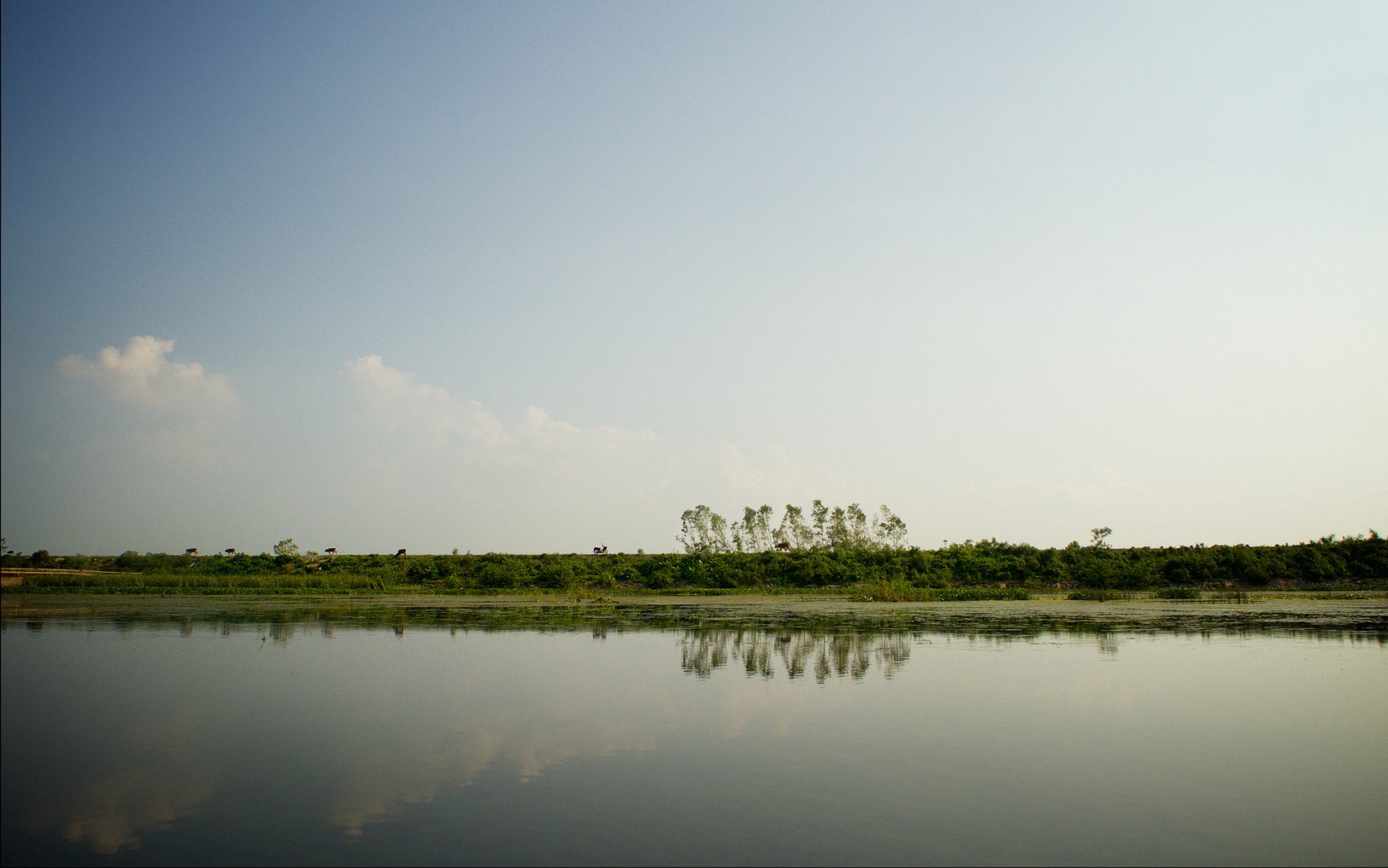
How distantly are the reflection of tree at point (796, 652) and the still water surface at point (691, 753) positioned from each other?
12 cm

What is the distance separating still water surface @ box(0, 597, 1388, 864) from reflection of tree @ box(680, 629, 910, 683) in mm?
122

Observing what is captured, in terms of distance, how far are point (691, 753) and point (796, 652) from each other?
732cm

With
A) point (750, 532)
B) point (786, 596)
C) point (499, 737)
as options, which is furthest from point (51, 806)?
point (750, 532)

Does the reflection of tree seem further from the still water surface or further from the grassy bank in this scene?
the grassy bank

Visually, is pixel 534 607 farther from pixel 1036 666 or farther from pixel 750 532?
pixel 750 532

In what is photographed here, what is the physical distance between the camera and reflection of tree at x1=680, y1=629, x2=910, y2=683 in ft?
40.5

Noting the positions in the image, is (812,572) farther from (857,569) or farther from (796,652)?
(796,652)

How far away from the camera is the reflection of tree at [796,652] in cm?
1234

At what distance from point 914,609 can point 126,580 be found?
32831 millimetres

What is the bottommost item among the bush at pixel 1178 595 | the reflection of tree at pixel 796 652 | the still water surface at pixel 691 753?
the bush at pixel 1178 595

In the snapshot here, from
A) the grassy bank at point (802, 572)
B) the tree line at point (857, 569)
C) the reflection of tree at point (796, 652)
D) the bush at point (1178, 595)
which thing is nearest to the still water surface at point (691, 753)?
the reflection of tree at point (796, 652)

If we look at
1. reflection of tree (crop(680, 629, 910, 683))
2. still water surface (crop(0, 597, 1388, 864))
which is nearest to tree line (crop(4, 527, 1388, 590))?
reflection of tree (crop(680, 629, 910, 683))

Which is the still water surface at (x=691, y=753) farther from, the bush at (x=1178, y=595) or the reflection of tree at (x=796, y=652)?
the bush at (x=1178, y=595)

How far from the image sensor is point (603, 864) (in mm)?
4855
